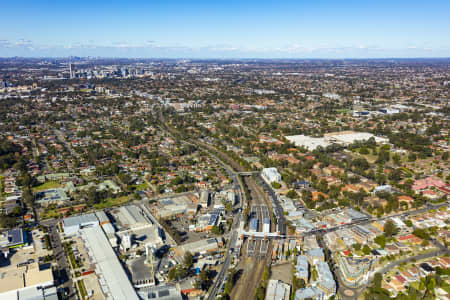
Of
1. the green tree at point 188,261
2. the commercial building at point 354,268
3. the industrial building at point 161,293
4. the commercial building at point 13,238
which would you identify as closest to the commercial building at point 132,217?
the green tree at point 188,261

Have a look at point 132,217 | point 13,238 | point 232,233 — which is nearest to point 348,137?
point 232,233

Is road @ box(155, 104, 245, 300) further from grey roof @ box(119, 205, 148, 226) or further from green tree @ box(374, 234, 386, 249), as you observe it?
green tree @ box(374, 234, 386, 249)

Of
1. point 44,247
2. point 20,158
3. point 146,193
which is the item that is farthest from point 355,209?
point 20,158

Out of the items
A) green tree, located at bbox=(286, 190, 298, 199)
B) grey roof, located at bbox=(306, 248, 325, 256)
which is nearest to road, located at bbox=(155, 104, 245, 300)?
green tree, located at bbox=(286, 190, 298, 199)

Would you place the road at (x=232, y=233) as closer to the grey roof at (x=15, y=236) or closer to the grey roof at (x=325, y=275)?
the grey roof at (x=325, y=275)

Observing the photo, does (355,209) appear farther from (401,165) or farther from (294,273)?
(401,165)

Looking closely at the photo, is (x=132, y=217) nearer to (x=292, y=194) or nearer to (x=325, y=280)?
(x=292, y=194)
